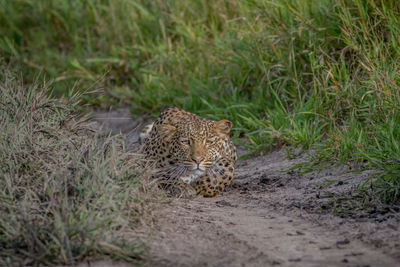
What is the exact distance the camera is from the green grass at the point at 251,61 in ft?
17.9

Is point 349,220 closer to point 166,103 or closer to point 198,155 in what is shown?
point 198,155

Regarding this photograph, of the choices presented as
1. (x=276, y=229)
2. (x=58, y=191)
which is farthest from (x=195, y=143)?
(x=58, y=191)

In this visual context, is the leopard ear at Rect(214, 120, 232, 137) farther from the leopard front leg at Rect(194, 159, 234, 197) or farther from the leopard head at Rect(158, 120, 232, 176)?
the leopard front leg at Rect(194, 159, 234, 197)

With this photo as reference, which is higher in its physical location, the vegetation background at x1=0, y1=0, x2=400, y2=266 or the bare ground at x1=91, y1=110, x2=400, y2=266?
the vegetation background at x1=0, y1=0, x2=400, y2=266

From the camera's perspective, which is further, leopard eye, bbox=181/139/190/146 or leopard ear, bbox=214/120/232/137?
leopard ear, bbox=214/120/232/137

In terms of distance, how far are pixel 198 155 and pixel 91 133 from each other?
→ 1038mm

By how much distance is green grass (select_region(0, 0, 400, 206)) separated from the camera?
5457 mm

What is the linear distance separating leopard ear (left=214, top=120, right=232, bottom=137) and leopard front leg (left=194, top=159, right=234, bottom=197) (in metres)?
0.28

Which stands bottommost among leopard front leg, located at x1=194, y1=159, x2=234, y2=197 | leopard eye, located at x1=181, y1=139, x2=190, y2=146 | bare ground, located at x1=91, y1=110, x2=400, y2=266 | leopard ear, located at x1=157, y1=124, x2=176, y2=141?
leopard front leg, located at x1=194, y1=159, x2=234, y2=197

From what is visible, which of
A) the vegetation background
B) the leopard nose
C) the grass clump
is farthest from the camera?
the vegetation background

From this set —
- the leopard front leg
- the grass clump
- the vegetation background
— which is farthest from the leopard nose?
the vegetation background

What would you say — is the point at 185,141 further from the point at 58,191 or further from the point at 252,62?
the point at 252,62

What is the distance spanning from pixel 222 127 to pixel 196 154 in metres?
0.49

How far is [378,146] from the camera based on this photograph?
465cm
